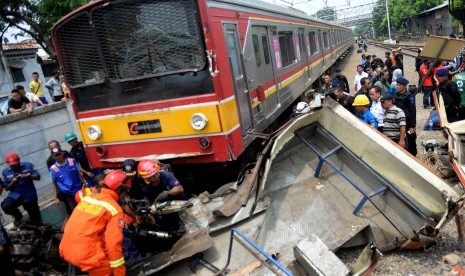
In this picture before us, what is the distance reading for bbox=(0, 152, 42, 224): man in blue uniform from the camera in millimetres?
5453

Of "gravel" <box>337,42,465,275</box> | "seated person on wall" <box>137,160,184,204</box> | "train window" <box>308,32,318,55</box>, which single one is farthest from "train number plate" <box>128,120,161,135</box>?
"train window" <box>308,32,318,55</box>

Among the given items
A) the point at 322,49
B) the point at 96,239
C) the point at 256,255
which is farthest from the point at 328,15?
the point at 96,239

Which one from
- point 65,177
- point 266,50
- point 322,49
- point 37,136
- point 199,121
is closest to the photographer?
point 199,121

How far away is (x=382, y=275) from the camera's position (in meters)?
3.70

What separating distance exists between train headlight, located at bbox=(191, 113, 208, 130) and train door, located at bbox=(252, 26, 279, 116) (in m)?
1.71

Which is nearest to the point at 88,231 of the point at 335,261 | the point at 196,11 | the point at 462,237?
the point at 335,261

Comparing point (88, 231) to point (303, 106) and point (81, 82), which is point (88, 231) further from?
point (303, 106)

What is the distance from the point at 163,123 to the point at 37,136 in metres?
3.53

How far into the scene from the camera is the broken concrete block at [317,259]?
3.17m

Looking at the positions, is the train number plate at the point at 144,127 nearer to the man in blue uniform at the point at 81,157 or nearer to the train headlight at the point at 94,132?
the train headlight at the point at 94,132

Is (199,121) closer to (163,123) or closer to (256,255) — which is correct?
(163,123)

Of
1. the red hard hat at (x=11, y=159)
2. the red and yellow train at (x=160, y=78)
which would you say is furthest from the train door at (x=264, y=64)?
the red hard hat at (x=11, y=159)

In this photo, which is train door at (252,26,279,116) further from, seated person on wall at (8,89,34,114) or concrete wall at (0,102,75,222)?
seated person on wall at (8,89,34,114)

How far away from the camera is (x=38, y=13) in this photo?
13.1 metres
